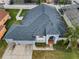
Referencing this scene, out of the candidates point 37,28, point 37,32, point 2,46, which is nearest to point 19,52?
point 2,46

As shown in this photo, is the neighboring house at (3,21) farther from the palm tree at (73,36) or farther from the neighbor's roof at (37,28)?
the palm tree at (73,36)

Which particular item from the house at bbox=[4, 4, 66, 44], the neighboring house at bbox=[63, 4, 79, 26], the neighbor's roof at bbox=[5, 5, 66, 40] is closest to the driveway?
the house at bbox=[4, 4, 66, 44]

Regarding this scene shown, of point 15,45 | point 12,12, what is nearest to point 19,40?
point 15,45

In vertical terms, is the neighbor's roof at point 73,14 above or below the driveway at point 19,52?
above

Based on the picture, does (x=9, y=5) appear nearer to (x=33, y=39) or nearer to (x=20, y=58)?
(x=33, y=39)

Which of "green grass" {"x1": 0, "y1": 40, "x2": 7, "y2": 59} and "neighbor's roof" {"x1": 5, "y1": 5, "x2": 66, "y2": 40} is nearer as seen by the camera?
"green grass" {"x1": 0, "y1": 40, "x2": 7, "y2": 59}

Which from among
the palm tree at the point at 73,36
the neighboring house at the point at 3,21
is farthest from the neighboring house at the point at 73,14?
the neighboring house at the point at 3,21

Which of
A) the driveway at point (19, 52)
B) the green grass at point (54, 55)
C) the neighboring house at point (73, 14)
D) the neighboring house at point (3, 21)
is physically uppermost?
the neighboring house at point (73, 14)

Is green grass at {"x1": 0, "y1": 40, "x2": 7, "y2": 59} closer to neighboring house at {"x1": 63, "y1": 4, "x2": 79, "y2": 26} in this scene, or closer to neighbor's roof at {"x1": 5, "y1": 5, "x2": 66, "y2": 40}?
neighbor's roof at {"x1": 5, "y1": 5, "x2": 66, "y2": 40}
